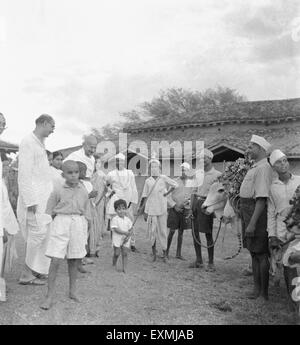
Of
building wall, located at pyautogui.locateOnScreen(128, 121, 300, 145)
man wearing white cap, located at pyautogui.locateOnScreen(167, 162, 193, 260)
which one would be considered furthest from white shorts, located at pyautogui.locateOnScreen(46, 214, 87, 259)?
building wall, located at pyautogui.locateOnScreen(128, 121, 300, 145)

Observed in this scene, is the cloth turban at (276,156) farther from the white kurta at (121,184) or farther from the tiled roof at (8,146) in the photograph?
the tiled roof at (8,146)

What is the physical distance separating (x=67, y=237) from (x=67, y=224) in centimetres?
14

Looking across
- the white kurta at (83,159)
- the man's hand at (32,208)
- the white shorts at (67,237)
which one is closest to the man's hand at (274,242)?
the white shorts at (67,237)

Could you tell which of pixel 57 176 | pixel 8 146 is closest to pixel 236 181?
pixel 57 176

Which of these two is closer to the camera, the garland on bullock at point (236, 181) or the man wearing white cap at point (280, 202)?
the man wearing white cap at point (280, 202)

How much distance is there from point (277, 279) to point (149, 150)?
1430 centimetres

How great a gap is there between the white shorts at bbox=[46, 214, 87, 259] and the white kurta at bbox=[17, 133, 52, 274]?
2.15 ft

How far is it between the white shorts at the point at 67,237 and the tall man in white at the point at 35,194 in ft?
2.15

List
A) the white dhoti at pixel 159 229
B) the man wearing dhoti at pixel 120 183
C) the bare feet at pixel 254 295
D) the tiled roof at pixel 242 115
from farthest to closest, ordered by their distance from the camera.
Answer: the tiled roof at pixel 242 115, the man wearing dhoti at pixel 120 183, the white dhoti at pixel 159 229, the bare feet at pixel 254 295

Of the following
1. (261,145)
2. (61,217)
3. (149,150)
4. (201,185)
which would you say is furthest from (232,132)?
(61,217)

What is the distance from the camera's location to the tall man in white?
17.7ft

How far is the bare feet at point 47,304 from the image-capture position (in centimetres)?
455

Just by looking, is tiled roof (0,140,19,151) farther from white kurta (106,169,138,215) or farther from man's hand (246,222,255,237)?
man's hand (246,222,255,237)
